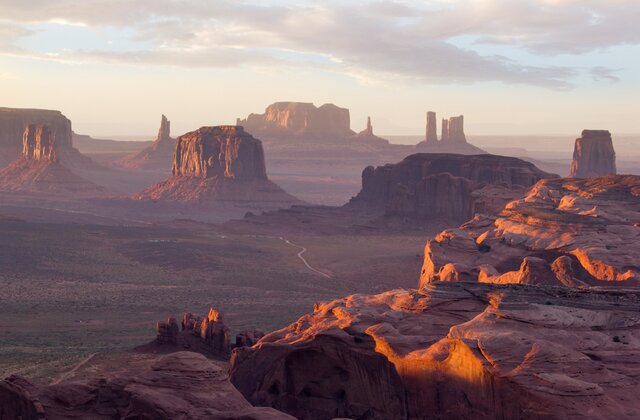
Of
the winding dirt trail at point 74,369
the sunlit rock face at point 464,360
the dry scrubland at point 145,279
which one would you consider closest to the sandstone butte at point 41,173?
the dry scrubland at point 145,279

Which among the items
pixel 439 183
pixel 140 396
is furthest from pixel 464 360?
pixel 439 183

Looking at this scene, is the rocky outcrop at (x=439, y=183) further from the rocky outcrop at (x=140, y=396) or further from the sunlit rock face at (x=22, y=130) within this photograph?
the sunlit rock face at (x=22, y=130)

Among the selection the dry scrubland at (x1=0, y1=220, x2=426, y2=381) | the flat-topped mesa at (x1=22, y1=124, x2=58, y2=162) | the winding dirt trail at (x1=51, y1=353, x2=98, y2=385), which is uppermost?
the flat-topped mesa at (x1=22, y1=124, x2=58, y2=162)

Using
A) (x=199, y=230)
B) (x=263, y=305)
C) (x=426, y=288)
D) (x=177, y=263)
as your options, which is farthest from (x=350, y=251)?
(x=426, y=288)

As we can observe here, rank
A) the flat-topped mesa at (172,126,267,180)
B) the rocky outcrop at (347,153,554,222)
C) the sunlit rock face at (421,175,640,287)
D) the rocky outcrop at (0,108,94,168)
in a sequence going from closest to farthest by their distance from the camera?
the sunlit rock face at (421,175,640,287) < the rocky outcrop at (347,153,554,222) < the flat-topped mesa at (172,126,267,180) < the rocky outcrop at (0,108,94,168)

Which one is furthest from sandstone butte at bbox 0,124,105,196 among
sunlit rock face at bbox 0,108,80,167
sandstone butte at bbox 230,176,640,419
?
sandstone butte at bbox 230,176,640,419

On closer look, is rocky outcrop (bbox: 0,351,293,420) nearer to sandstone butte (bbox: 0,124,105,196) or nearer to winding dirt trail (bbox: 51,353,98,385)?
winding dirt trail (bbox: 51,353,98,385)

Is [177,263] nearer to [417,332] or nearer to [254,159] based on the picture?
[417,332]
